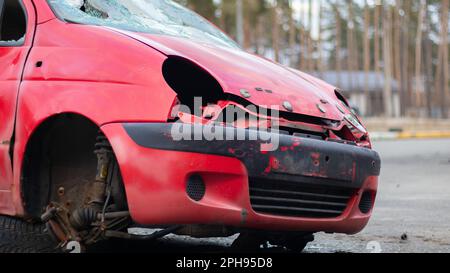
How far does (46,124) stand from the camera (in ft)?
11.8

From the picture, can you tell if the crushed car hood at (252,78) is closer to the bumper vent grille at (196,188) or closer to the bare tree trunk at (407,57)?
the bumper vent grille at (196,188)

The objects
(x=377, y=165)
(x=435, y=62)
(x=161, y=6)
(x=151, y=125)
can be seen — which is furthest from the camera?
(x=435, y=62)

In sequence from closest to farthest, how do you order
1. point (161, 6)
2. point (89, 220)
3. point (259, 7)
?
point (89, 220), point (161, 6), point (259, 7)

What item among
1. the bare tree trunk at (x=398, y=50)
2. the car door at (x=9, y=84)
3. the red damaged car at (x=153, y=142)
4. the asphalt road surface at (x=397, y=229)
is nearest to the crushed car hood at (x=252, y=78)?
the red damaged car at (x=153, y=142)

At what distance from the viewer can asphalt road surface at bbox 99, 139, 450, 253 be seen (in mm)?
4621

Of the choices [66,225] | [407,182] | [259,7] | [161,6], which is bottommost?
[407,182]

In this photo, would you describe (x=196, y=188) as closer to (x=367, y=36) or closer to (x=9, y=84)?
(x=9, y=84)

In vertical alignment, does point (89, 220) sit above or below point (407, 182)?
above

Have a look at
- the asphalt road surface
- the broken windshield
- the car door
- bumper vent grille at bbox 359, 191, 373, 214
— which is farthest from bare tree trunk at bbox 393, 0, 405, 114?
the car door

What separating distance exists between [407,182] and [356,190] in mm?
5335

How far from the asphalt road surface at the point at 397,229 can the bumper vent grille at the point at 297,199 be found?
0.76 metres

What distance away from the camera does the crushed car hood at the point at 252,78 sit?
140 inches

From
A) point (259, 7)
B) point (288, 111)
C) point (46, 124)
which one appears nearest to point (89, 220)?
point (46, 124)
